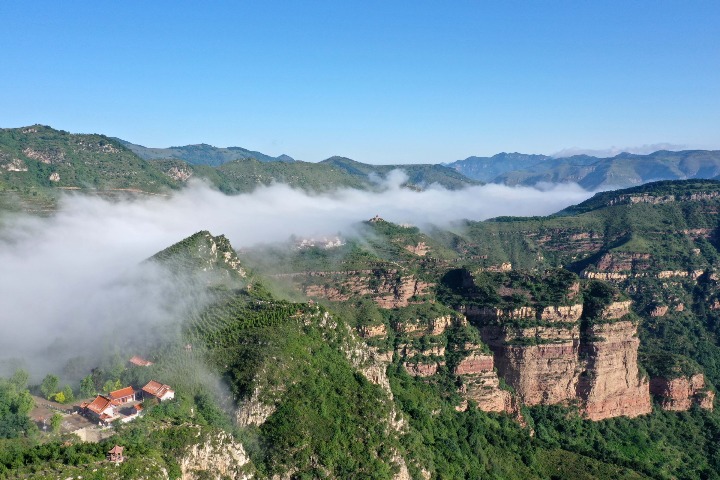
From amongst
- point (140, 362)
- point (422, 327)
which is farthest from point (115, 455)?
point (422, 327)

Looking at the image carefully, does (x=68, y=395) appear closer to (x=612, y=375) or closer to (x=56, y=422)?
(x=56, y=422)

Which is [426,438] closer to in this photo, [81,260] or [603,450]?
[603,450]

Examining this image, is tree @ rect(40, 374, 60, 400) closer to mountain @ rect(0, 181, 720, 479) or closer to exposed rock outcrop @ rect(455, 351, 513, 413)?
mountain @ rect(0, 181, 720, 479)

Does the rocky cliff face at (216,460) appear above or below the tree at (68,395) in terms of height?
below

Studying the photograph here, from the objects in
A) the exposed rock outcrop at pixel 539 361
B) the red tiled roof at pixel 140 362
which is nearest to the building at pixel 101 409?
the red tiled roof at pixel 140 362

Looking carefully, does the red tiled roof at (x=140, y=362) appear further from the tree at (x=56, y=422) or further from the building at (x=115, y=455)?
the building at (x=115, y=455)

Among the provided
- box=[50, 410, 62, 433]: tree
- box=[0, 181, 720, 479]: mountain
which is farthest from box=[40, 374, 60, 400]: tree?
box=[50, 410, 62, 433]: tree

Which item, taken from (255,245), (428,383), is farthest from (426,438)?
(255,245)
